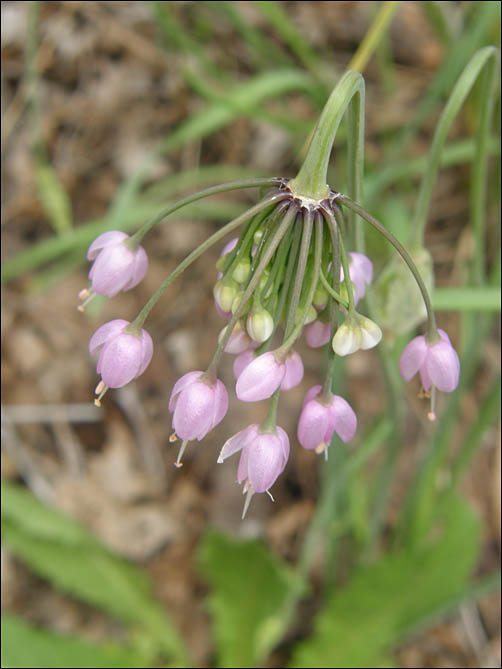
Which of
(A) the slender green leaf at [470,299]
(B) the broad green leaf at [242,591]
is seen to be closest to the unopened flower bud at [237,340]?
(A) the slender green leaf at [470,299]

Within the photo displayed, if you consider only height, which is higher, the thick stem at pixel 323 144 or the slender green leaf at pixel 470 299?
the thick stem at pixel 323 144

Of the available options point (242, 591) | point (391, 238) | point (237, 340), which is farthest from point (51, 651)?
point (391, 238)

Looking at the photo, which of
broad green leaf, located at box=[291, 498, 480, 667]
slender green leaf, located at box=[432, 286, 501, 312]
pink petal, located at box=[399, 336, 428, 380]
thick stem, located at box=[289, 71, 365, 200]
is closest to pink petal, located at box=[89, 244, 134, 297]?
thick stem, located at box=[289, 71, 365, 200]

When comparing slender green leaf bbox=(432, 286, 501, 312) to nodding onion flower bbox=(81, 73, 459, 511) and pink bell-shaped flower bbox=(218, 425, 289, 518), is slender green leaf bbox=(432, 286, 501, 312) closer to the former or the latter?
nodding onion flower bbox=(81, 73, 459, 511)

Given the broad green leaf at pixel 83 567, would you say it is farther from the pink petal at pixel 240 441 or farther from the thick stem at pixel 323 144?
the thick stem at pixel 323 144

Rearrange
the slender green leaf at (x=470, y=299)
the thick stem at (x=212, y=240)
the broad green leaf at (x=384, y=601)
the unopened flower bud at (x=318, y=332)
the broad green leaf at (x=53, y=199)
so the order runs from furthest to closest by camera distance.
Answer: the broad green leaf at (x=53, y=199), the broad green leaf at (x=384, y=601), the slender green leaf at (x=470, y=299), the unopened flower bud at (x=318, y=332), the thick stem at (x=212, y=240)

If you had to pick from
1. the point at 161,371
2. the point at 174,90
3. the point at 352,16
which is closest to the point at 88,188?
the point at 174,90

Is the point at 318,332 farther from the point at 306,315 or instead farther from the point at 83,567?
the point at 83,567

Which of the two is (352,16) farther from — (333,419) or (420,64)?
(333,419)

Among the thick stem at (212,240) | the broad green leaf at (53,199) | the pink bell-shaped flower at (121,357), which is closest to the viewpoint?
the thick stem at (212,240)
